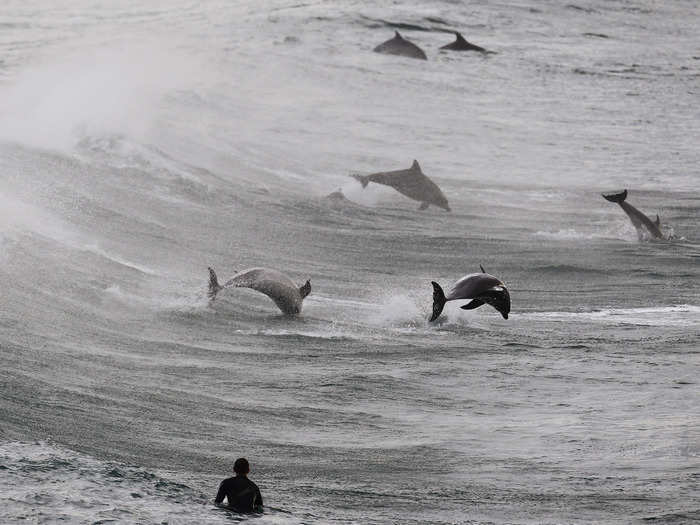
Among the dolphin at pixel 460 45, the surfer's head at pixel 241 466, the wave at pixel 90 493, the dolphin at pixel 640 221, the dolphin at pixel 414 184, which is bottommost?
the wave at pixel 90 493

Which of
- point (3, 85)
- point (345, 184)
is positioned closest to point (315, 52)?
point (3, 85)

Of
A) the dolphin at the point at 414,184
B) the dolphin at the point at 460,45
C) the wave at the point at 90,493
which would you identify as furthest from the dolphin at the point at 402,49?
the wave at the point at 90,493

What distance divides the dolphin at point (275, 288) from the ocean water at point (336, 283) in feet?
0.88

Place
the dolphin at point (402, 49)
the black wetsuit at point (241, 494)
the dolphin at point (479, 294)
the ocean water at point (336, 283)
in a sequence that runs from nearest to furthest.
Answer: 1. the black wetsuit at point (241, 494)
2. the ocean water at point (336, 283)
3. the dolphin at point (479, 294)
4. the dolphin at point (402, 49)

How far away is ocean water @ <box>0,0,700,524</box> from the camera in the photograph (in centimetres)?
1233

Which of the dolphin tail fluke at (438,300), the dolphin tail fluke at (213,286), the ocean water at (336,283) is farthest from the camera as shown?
the dolphin tail fluke at (213,286)

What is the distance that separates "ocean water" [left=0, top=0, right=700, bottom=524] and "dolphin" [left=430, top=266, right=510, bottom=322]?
0.45 meters

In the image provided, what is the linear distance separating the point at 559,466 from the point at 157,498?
404cm

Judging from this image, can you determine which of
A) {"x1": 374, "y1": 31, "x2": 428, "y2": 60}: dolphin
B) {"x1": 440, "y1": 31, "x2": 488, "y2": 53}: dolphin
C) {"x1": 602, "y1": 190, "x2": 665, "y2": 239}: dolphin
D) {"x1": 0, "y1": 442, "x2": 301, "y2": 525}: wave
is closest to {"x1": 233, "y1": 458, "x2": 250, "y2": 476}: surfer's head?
{"x1": 0, "y1": 442, "x2": 301, "y2": 525}: wave

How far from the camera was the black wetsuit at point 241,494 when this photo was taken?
35.2ft

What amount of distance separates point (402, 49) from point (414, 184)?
802 inches

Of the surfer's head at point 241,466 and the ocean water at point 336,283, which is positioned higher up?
the ocean water at point 336,283

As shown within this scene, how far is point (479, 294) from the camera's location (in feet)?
61.1

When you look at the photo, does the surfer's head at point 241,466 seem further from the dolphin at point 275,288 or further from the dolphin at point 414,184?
the dolphin at point 414,184
